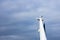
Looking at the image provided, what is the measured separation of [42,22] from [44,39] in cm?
1346

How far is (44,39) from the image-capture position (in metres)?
72.9

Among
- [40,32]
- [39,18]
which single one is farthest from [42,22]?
[40,32]

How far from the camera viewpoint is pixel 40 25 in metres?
79.4

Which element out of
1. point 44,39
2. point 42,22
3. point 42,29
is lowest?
point 44,39

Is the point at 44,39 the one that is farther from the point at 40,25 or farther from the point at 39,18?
the point at 39,18

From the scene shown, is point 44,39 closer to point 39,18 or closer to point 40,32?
point 40,32

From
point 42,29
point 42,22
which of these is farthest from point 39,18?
point 42,29

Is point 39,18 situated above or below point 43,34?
above

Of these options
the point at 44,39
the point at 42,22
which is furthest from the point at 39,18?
the point at 44,39

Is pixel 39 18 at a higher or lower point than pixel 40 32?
higher

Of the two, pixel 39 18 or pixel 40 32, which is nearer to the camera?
pixel 40 32

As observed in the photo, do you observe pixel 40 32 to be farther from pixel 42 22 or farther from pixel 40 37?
pixel 42 22

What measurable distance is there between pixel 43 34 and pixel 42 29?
339 centimetres

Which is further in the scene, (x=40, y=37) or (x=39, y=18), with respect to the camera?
(x=39, y=18)
